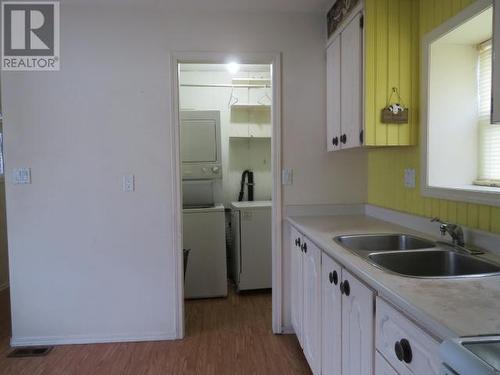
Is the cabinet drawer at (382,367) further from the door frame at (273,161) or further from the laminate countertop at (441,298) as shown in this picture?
the door frame at (273,161)

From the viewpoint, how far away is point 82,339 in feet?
8.05

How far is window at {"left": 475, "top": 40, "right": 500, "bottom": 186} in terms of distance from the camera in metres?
1.64

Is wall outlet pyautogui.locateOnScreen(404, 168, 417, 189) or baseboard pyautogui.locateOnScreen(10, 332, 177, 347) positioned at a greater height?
wall outlet pyautogui.locateOnScreen(404, 168, 417, 189)

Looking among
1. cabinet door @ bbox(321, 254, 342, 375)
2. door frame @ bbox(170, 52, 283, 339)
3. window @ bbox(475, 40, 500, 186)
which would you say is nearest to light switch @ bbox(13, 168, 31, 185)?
door frame @ bbox(170, 52, 283, 339)

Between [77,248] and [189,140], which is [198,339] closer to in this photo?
[77,248]

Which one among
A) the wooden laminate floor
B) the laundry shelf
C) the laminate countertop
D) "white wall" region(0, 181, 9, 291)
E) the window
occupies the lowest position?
the wooden laminate floor

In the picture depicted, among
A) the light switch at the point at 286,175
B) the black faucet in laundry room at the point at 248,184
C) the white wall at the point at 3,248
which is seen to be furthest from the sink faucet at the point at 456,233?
the white wall at the point at 3,248

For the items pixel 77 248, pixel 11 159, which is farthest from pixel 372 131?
pixel 11 159

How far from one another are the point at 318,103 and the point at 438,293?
182 centimetres

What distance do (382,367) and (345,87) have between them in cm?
163

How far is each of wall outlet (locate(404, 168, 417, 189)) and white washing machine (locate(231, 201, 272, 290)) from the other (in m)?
1.55
